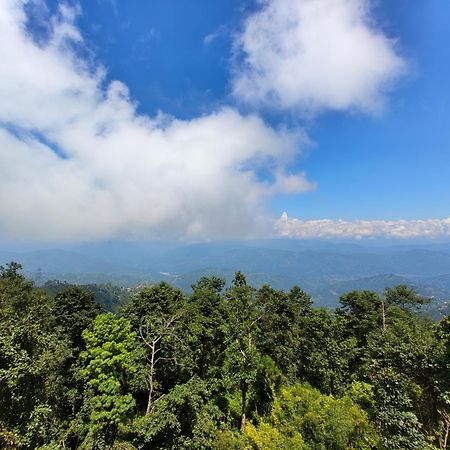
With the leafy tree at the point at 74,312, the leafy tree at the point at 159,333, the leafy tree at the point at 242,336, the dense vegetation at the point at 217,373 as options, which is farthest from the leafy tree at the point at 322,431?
the leafy tree at the point at 74,312

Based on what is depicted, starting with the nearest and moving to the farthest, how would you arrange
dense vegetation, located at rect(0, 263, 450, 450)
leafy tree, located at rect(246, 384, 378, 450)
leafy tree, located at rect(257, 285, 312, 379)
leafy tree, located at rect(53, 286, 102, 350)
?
dense vegetation, located at rect(0, 263, 450, 450)
leafy tree, located at rect(246, 384, 378, 450)
leafy tree, located at rect(53, 286, 102, 350)
leafy tree, located at rect(257, 285, 312, 379)

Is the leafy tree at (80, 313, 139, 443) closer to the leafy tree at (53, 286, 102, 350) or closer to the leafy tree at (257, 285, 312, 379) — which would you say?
the leafy tree at (53, 286, 102, 350)

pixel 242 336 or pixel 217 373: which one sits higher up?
pixel 242 336

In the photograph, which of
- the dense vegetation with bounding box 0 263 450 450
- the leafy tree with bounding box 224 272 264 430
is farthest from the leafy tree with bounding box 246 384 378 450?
the leafy tree with bounding box 224 272 264 430

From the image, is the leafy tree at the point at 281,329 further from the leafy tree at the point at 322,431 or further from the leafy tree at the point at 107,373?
the leafy tree at the point at 107,373

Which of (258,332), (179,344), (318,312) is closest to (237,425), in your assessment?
(258,332)

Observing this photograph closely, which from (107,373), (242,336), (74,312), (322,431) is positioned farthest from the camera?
(74,312)

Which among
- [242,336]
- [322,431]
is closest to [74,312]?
[242,336]

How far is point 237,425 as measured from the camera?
2523 cm

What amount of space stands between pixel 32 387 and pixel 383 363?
17244 mm

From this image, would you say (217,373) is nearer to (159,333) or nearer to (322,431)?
(159,333)

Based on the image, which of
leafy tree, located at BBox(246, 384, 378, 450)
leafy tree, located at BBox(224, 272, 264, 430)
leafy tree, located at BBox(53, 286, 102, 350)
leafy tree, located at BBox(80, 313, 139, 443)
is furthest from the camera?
leafy tree, located at BBox(53, 286, 102, 350)

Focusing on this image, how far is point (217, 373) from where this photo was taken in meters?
23.8

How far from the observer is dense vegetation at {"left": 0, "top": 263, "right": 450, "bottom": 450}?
12.3 meters
